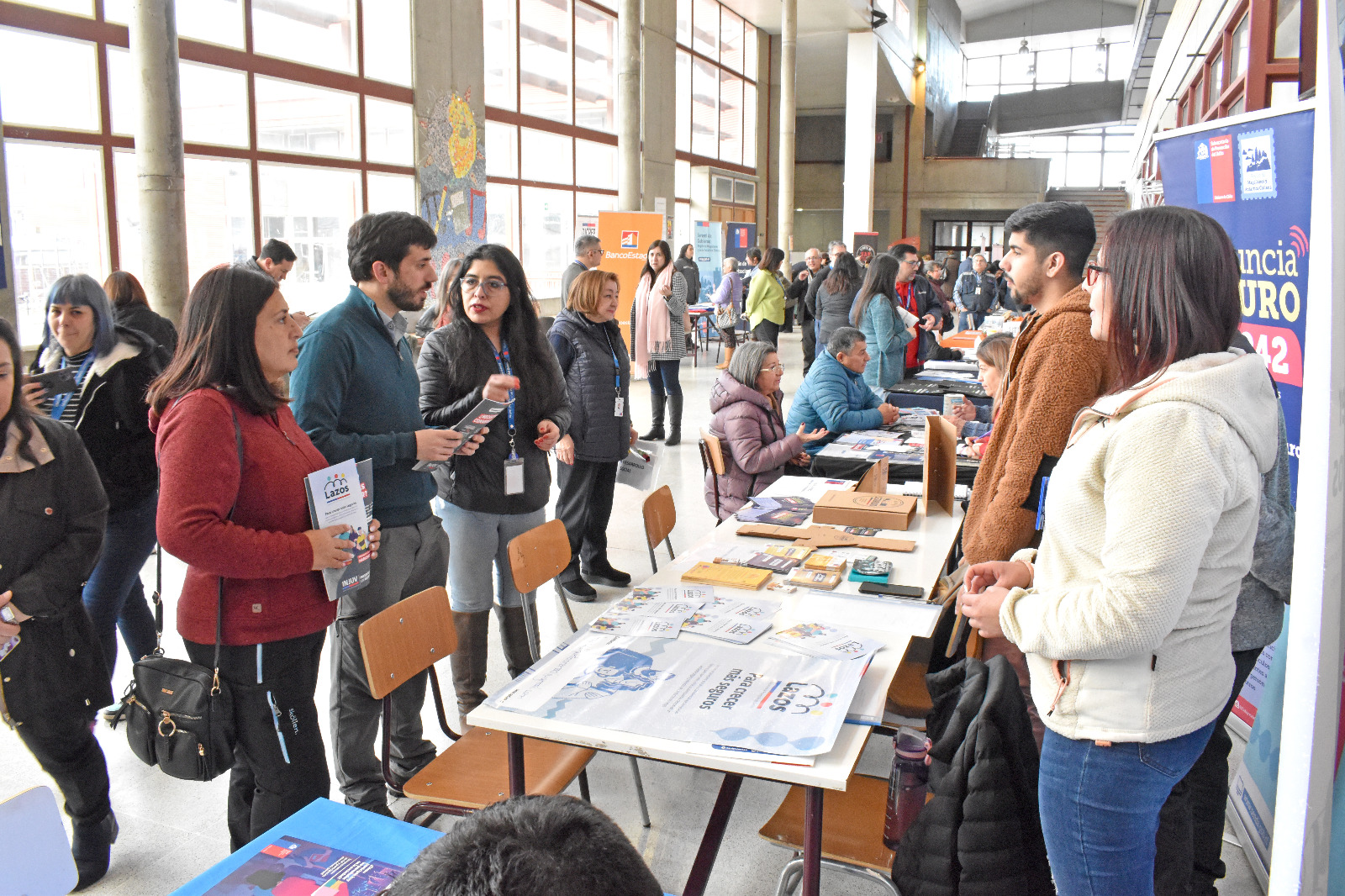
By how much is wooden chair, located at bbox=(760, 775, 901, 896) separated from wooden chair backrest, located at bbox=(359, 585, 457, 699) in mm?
920

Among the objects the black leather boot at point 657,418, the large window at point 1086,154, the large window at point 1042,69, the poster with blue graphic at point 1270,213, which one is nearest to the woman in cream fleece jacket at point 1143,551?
the poster with blue graphic at point 1270,213

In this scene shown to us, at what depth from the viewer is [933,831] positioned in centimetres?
171

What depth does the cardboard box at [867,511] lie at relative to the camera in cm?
321

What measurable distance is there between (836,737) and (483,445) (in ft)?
5.60

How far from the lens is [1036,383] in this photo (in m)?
2.17

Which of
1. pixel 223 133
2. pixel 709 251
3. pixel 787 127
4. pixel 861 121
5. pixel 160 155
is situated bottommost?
pixel 160 155

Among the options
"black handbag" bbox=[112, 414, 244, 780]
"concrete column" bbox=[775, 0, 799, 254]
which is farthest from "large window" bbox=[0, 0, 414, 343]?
"concrete column" bbox=[775, 0, 799, 254]

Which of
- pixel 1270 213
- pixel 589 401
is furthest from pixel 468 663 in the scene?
pixel 1270 213

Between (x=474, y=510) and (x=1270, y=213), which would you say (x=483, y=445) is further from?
(x=1270, y=213)

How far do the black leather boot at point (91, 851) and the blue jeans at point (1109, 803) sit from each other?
225cm

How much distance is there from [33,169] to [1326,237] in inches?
304

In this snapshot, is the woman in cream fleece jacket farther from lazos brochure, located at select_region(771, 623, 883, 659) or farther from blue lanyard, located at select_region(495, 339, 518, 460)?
blue lanyard, located at select_region(495, 339, 518, 460)

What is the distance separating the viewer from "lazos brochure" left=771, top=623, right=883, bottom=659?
2146 millimetres

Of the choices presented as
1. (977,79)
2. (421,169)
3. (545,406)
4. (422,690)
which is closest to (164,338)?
(545,406)
